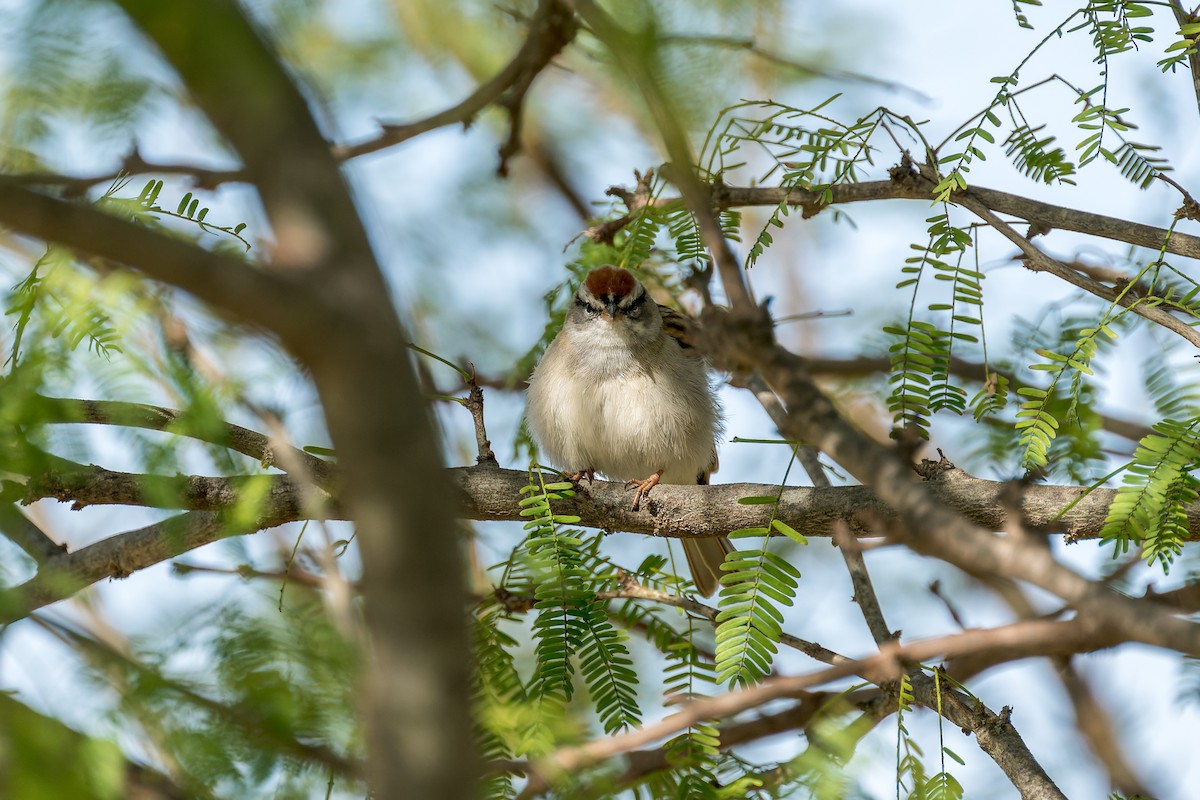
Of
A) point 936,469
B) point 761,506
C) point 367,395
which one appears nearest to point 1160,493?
point 936,469

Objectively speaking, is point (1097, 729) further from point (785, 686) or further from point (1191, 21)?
point (785, 686)

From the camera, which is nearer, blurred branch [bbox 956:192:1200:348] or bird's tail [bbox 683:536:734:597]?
blurred branch [bbox 956:192:1200:348]

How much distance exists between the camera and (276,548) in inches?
219

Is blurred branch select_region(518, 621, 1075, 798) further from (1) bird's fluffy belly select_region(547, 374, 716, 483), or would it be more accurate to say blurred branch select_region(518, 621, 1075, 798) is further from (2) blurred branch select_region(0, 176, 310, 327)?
(1) bird's fluffy belly select_region(547, 374, 716, 483)

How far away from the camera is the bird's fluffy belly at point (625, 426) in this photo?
→ 539 cm

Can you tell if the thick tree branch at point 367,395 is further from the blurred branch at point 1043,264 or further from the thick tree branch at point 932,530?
the blurred branch at point 1043,264

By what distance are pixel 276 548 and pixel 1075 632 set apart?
483 centimetres

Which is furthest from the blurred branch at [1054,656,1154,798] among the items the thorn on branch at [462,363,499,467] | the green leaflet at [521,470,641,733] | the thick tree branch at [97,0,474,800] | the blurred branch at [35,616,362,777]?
the thick tree branch at [97,0,474,800]

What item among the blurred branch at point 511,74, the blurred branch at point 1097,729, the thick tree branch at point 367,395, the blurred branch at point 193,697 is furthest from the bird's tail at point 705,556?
the thick tree branch at point 367,395

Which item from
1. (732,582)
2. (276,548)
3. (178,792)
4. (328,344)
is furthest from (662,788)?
(276,548)

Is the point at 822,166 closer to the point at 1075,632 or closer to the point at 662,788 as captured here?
the point at 662,788

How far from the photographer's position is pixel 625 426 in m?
5.39

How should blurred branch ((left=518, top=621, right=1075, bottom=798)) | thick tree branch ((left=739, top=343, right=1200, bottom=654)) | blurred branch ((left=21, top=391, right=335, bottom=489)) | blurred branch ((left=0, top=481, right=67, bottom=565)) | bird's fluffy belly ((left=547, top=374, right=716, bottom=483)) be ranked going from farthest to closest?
bird's fluffy belly ((left=547, top=374, right=716, bottom=483)), blurred branch ((left=0, top=481, right=67, bottom=565)), blurred branch ((left=21, top=391, right=335, bottom=489)), blurred branch ((left=518, top=621, right=1075, bottom=798)), thick tree branch ((left=739, top=343, right=1200, bottom=654))

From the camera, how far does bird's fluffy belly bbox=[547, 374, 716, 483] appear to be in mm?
5387
